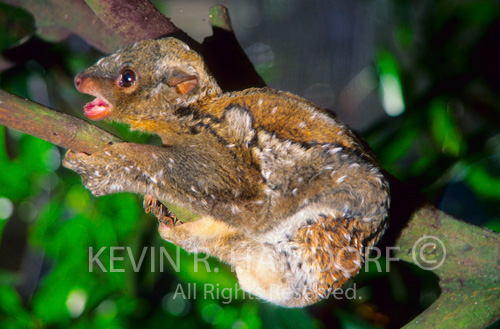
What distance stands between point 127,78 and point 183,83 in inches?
9.7

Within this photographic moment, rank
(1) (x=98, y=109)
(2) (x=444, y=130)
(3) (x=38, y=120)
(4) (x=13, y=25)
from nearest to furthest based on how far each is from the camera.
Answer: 1. (3) (x=38, y=120)
2. (1) (x=98, y=109)
3. (4) (x=13, y=25)
4. (2) (x=444, y=130)

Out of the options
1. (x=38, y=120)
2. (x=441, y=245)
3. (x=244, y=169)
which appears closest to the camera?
(x=38, y=120)

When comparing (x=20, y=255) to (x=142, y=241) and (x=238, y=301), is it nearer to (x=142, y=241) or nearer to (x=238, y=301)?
(x=142, y=241)

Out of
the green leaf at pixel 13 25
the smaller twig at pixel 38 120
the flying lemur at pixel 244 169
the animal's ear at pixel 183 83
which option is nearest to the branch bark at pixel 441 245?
the flying lemur at pixel 244 169

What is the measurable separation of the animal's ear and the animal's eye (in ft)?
0.52

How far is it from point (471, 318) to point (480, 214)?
1.11m

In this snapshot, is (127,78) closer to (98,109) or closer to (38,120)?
(98,109)

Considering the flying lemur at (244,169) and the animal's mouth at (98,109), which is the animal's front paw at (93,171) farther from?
the animal's mouth at (98,109)

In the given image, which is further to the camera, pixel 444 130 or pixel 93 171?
pixel 444 130

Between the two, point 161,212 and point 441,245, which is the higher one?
point 161,212

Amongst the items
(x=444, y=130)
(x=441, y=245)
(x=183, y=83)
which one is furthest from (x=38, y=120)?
(x=444, y=130)

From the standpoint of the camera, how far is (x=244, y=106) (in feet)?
5.91

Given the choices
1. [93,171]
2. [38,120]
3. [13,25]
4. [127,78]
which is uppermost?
[13,25]

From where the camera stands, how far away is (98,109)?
6.16 ft
